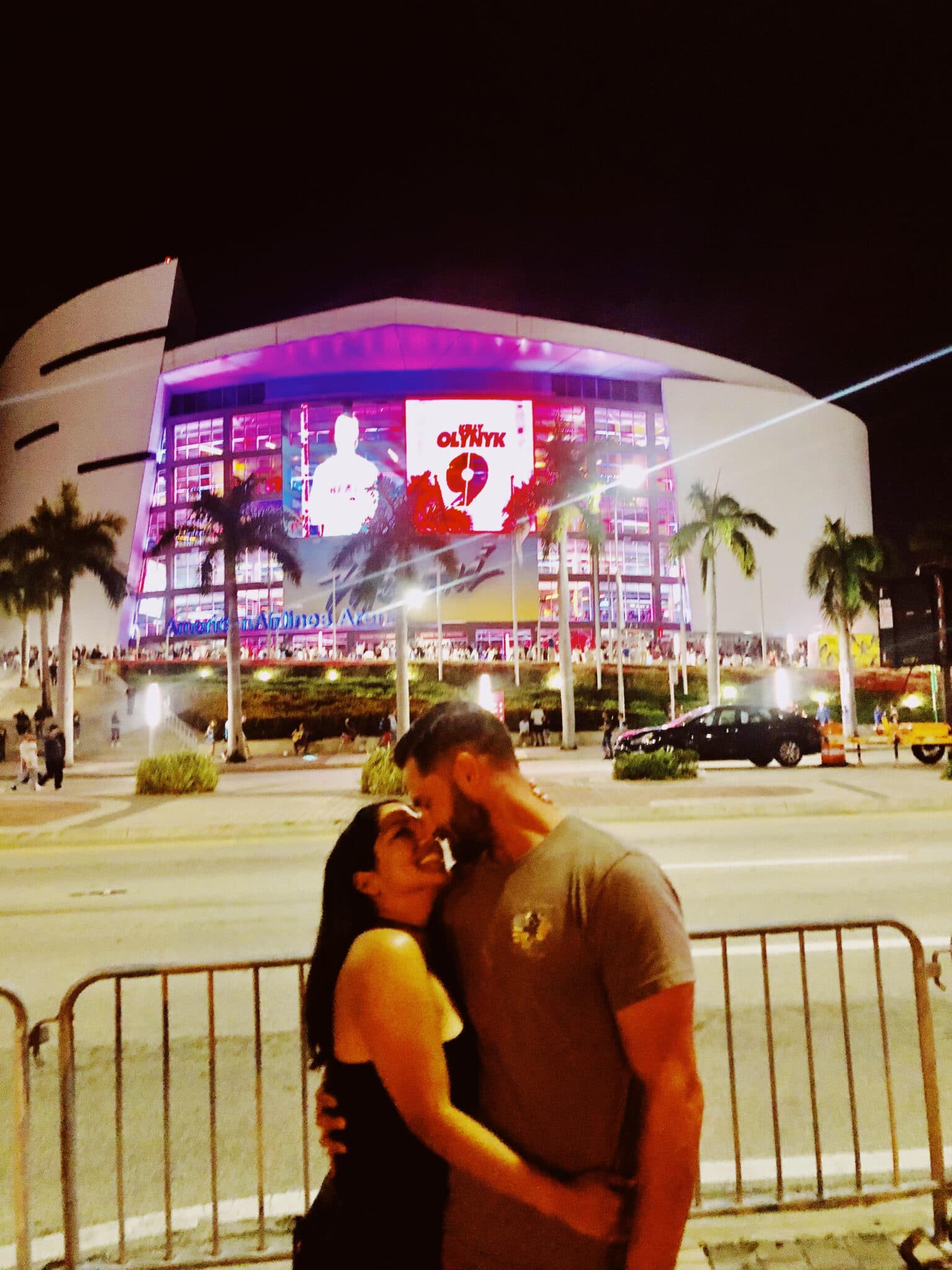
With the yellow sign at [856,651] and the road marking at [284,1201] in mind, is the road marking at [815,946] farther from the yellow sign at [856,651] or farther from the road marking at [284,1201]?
the yellow sign at [856,651]

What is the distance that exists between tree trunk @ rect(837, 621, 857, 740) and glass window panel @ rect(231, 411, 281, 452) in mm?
52401

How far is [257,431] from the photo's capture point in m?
77.1

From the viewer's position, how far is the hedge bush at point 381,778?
17384 millimetres

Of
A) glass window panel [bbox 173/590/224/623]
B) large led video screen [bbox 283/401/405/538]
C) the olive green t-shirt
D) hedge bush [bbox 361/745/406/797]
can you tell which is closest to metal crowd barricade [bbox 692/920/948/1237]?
the olive green t-shirt

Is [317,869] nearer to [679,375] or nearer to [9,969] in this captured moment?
[9,969]

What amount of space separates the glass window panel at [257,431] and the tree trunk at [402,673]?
5196 cm

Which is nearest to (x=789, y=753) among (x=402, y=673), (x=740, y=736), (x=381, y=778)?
(x=740, y=736)

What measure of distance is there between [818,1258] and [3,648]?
8719cm

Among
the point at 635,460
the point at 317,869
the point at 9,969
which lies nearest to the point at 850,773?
the point at 317,869

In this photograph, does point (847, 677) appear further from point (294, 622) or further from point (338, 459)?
point (338, 459)

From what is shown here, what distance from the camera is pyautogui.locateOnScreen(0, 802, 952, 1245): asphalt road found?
3.72 meters

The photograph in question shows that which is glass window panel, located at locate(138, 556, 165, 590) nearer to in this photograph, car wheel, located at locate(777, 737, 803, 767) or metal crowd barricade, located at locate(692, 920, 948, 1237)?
car wheel, located at locate(777, 737, 803, 767)

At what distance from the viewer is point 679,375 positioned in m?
82.4

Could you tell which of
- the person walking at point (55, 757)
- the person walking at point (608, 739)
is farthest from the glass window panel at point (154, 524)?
the person walking at point (55, 757)
